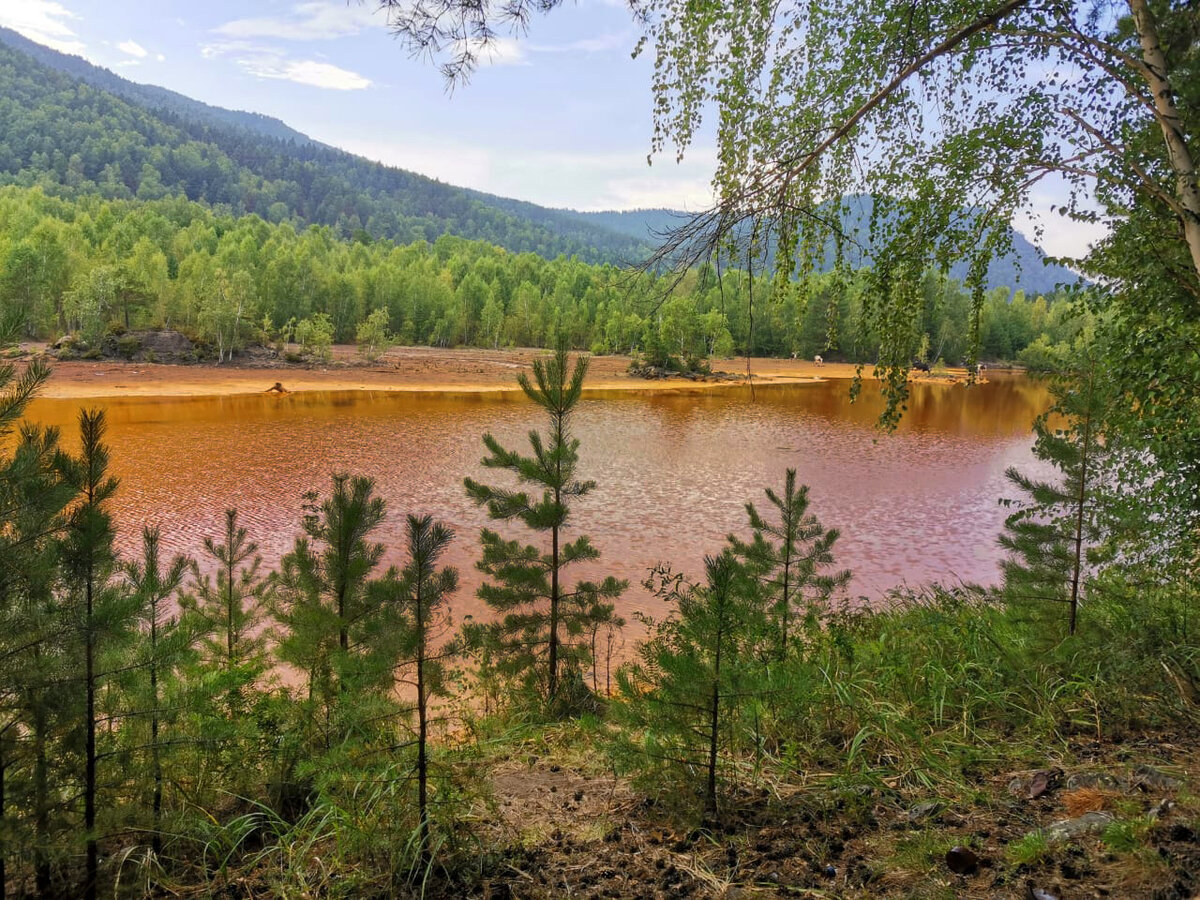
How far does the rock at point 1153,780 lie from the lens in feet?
8.73

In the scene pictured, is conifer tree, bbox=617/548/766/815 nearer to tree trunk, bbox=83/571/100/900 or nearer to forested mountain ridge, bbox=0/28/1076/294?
tree trunk, bbox=83/571/100/900

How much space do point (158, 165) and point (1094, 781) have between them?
186 m

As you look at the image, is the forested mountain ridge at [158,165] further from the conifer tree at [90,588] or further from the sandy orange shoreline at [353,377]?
the conifer tree at [90,588]

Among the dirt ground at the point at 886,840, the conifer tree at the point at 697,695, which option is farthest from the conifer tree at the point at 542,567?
the conifer tree at the point at 697,695

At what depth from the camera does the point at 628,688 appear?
3.20 metres

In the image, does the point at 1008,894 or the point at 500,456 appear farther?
the point at 500,456

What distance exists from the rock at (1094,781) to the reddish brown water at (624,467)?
744 centimetres

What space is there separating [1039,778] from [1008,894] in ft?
3.21

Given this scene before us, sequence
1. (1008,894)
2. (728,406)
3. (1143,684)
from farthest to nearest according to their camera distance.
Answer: (728,406), (1143,684), (1008,894)

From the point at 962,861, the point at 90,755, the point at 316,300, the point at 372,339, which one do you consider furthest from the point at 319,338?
the point at 962,861

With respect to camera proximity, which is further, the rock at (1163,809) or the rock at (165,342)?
the rock at (165,342)

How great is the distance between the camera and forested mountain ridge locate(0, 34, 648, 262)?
137 m

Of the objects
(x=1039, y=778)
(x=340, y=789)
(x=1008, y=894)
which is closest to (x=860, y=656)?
(x=1039, y=778)

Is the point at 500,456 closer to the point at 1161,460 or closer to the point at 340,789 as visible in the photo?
the point at 340,789
